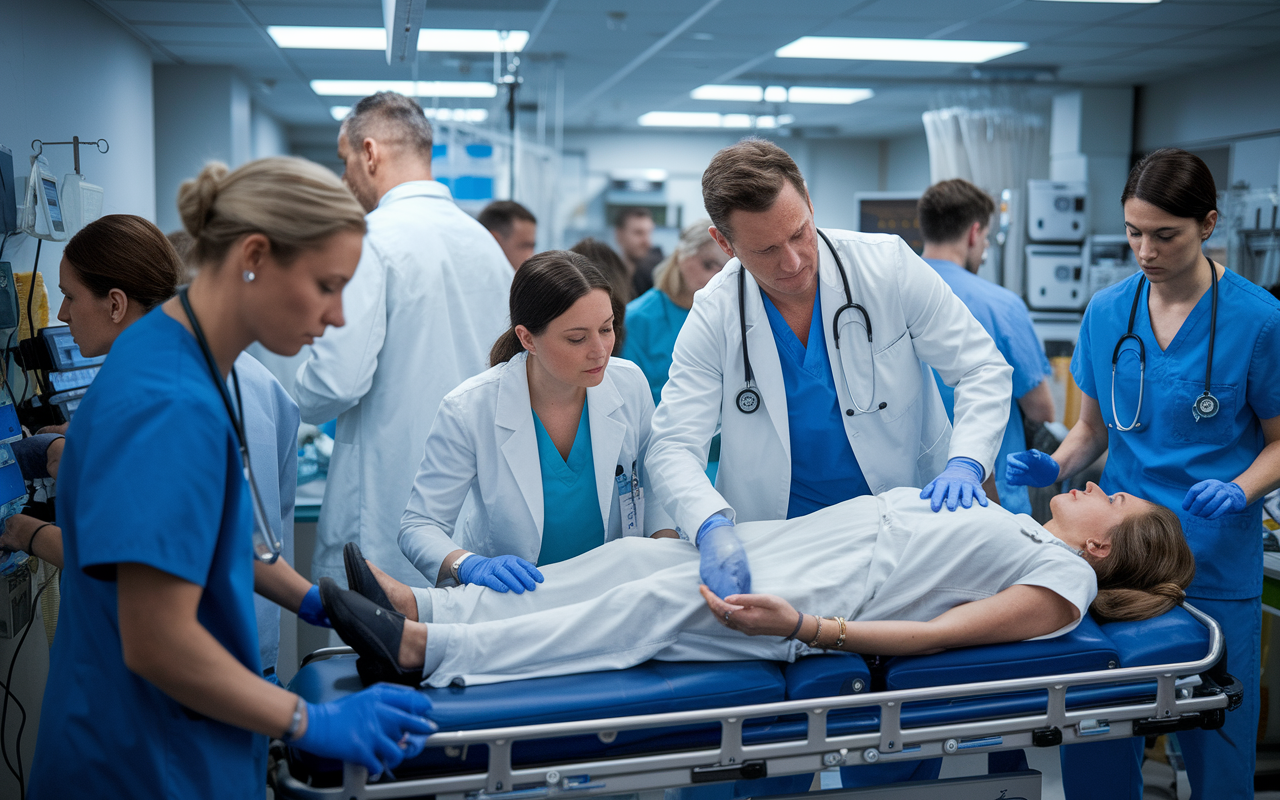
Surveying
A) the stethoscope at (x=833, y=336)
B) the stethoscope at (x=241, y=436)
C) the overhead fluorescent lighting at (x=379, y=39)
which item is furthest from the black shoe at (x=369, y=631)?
the overhead fluorescent lighting at (x=379, y=39)

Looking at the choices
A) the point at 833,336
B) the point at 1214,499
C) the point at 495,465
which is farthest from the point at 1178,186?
the point at 495,465

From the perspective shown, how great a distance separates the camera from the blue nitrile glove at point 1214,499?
1.75m

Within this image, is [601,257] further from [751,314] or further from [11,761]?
[11,761]

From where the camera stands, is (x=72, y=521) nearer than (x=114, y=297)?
Yes

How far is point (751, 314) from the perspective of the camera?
1859mm

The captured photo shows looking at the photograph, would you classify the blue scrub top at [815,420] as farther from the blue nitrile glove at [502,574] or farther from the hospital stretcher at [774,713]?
the blue nitrile glove at [502,574]

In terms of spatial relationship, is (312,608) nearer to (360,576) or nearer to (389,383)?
(360,576)

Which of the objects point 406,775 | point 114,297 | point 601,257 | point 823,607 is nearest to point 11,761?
point 114,297

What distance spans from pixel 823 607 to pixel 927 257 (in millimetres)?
1598

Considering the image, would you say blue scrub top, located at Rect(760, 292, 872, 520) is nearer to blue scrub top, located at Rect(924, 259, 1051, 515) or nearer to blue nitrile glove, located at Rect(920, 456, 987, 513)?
blue nitrile glove, located at Rect(920, 456, 987, 513)

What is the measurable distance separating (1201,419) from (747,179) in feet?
3.56

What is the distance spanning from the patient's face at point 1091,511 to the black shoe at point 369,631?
1.31 metres

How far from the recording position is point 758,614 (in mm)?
1479

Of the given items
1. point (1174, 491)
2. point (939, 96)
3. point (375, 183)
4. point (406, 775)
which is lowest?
point (406, 775)
